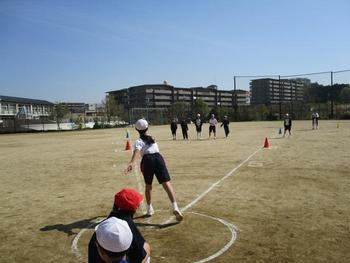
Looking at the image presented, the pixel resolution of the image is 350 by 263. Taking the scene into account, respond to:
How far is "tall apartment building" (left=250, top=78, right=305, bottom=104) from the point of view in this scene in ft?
199

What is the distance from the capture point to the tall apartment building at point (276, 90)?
199 feet

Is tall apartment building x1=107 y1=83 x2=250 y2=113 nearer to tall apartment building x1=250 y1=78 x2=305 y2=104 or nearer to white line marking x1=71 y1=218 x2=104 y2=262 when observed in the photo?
tall apartment building x1=250 y1=78 x2=305 y2=104

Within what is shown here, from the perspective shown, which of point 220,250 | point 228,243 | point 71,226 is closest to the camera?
point 220,250

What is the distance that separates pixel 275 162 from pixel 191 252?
865 centimetres

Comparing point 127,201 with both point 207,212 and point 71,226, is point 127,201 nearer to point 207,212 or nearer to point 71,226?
point 71,226

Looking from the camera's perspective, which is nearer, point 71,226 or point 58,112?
point 71,226

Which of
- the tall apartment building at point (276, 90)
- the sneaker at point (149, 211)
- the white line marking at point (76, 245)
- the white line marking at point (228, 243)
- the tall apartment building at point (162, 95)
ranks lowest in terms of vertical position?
the white line marking at point (76, 245)

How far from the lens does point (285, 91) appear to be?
6175cm

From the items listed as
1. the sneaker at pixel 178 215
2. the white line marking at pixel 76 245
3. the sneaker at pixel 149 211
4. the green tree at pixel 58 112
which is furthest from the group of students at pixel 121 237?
the green tree at pixel 58 112

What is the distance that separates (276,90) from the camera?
2461 inches

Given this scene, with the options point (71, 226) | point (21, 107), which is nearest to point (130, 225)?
point (71, 226)

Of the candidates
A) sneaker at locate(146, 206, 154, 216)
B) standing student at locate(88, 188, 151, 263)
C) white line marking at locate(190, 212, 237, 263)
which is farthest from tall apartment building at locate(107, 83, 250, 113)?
standing student at locate(88, 188, 151, 263)

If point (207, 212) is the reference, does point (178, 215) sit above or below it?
above

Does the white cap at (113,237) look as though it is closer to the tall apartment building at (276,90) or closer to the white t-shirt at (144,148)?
the white t-shirt at (144,148)
